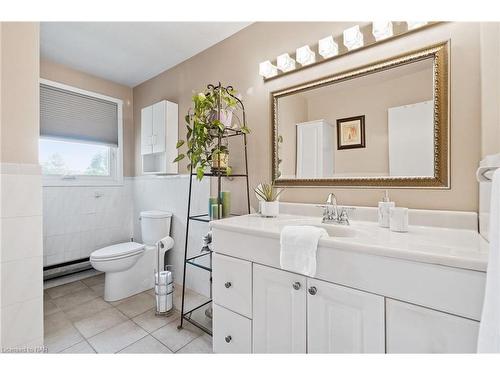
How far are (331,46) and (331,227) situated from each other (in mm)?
1062

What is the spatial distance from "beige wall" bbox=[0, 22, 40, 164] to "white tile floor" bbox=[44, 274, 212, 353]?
3.92ft

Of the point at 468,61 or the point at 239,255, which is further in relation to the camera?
the point at 239,255

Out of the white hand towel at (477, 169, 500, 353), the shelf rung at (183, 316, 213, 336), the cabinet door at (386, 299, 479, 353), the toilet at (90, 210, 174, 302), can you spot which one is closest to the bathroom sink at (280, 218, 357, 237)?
the cabinet door at (386, 299, 479, 353)

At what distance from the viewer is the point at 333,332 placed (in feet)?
2.95

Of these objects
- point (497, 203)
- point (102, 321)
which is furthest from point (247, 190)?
point (102, 321)

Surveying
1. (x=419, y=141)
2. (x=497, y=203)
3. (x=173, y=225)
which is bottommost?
(x=173, y=225)

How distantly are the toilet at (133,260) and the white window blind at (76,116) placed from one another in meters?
1.14

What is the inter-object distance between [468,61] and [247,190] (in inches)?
55.0

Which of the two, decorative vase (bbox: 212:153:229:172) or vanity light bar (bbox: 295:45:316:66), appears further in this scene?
decorative vase (bbox: 212:153:229:172)

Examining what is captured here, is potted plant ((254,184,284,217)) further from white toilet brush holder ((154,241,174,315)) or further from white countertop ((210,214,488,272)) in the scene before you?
white toilet brush holder ((154,241,174,315))

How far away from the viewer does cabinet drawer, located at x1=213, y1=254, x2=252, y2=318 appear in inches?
45.2

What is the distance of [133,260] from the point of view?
2.07m

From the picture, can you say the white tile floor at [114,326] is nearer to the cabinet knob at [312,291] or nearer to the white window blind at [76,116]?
the cabinet knob at [312,291]
